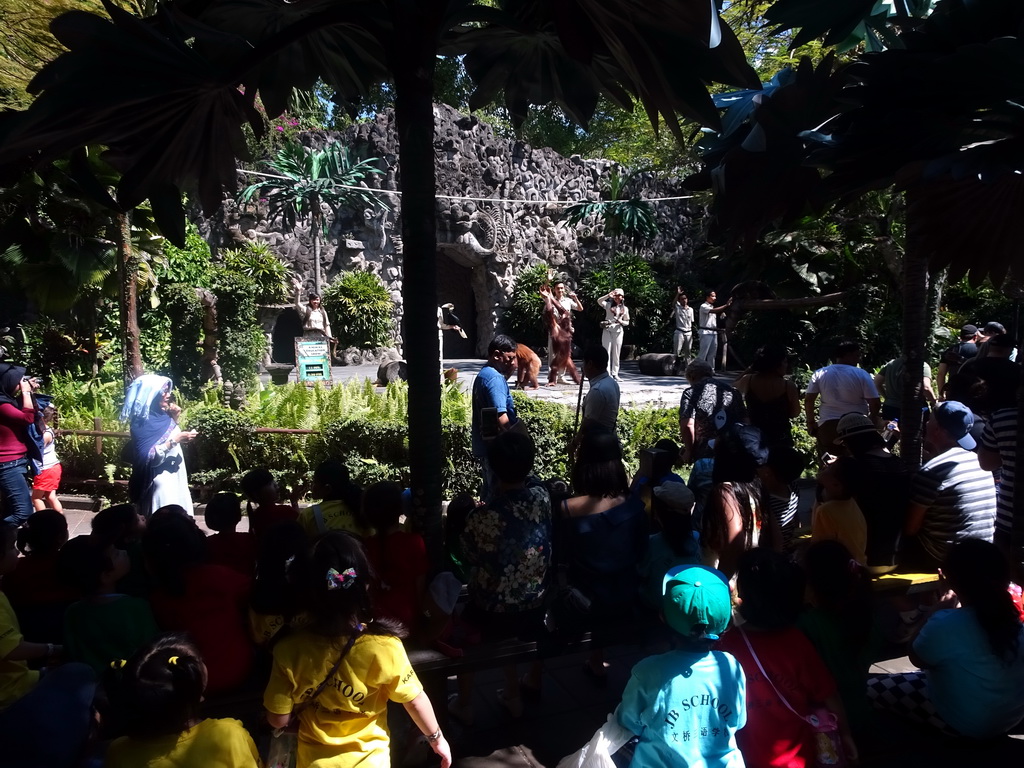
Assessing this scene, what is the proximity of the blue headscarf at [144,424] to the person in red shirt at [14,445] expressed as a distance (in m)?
0.82

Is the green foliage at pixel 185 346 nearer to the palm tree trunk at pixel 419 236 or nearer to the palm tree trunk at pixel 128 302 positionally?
the palm tree trunk at pixel 128 302

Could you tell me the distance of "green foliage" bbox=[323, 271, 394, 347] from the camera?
71.4 ft

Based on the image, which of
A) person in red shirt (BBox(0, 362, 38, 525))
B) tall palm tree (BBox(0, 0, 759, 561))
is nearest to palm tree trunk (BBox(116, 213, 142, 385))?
person in red shirt (BBox(0, 362, 38, 525))

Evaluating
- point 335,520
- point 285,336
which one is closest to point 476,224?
point 285,336

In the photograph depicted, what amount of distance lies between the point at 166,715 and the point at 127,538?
1.55m

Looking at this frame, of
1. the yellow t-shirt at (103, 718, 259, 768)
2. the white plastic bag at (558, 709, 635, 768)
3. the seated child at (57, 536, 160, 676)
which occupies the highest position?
the seated child at (57, 536, 160, 676)

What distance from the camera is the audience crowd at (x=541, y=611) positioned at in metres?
2.37

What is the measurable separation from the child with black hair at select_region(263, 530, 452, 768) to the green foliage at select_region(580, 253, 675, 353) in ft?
69.3

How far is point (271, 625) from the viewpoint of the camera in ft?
9.39

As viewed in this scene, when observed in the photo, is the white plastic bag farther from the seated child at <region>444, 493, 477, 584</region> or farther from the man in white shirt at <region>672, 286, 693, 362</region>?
the man in white shirt at <region>672, 286, 693, 362</region>

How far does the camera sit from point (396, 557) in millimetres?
3129

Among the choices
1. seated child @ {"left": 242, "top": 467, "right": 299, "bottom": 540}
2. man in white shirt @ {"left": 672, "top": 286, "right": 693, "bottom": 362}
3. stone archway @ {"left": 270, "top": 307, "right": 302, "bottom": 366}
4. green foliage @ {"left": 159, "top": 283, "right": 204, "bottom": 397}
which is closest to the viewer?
seated child @ {"left": 242, "top": 467, "right": 299, "bottom": 540}

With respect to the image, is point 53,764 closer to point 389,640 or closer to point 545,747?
point 389,640

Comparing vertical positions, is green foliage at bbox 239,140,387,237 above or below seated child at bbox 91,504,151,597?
above
